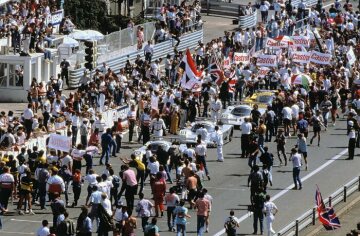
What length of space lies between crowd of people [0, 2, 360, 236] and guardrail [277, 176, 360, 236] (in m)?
0.74

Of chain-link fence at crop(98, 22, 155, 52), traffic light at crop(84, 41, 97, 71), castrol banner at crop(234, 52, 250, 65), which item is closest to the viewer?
traffic light at crop(84, 41, 97, 71)

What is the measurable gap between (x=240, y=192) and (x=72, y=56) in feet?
67.9

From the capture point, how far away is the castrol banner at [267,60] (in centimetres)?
7156

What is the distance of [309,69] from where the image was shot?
7412 centimetres

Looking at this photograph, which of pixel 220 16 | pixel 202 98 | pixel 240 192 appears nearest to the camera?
pixel 240 192

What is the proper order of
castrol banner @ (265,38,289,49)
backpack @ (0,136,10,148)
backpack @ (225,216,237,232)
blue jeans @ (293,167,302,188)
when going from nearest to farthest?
backpack @ (225,216,237,232), blue jeans @ (293,167,302,188), backpack @ (0,136,10,148), castrol banner @ (265,38,289,49)

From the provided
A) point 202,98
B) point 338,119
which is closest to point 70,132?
point 202,98

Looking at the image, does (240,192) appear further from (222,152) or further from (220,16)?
(220,16)

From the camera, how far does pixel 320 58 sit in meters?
72.2

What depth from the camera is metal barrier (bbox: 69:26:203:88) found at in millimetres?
73188

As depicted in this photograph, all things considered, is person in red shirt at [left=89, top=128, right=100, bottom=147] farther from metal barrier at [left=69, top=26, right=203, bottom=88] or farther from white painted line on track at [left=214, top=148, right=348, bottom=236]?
metal barrier at [left=69, top=26, right=203, bottom=88]

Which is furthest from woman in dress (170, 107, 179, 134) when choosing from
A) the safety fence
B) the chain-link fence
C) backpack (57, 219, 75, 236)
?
backpack (57, 219, 75, 236)

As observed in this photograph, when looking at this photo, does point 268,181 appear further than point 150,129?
No

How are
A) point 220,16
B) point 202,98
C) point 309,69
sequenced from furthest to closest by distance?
point 220,16
point 309,69
point 202,98
